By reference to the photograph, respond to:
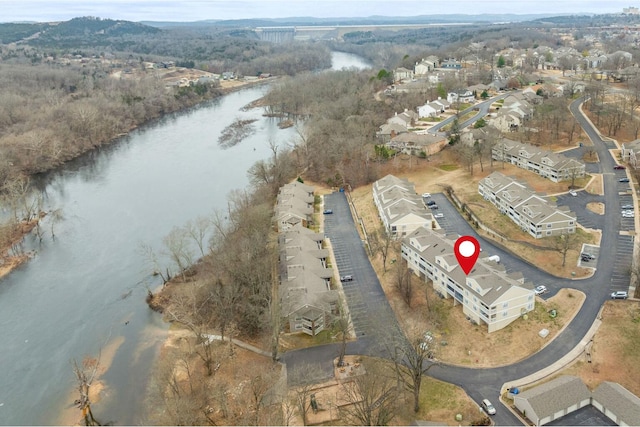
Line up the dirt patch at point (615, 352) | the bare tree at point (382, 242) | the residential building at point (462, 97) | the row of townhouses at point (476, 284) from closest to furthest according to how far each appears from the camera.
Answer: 1. the dirt patch at point (615, 352)
2. the row of townhouses at point (476, 284)
3. the bare tree at point (382, 242)
4. the residential building at point (462, 97)

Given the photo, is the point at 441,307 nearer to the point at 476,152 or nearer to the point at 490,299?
the point at 490,299

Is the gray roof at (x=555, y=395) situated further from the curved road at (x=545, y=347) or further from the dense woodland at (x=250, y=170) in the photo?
the dense woodland at (x=250, y=170)

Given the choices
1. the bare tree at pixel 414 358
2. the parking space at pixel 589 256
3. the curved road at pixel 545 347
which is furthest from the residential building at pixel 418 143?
the bare tree at pixel 414 358

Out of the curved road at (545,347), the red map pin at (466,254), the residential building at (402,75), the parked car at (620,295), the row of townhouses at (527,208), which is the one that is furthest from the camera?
the residential building at (402,75)

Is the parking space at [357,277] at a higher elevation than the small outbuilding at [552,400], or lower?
lower

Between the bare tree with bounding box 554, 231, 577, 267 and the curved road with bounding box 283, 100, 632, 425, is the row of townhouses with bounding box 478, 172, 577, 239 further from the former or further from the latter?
the curved road with bounding box 283, 100, 632, 425

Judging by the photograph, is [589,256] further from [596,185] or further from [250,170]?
[250,170]
